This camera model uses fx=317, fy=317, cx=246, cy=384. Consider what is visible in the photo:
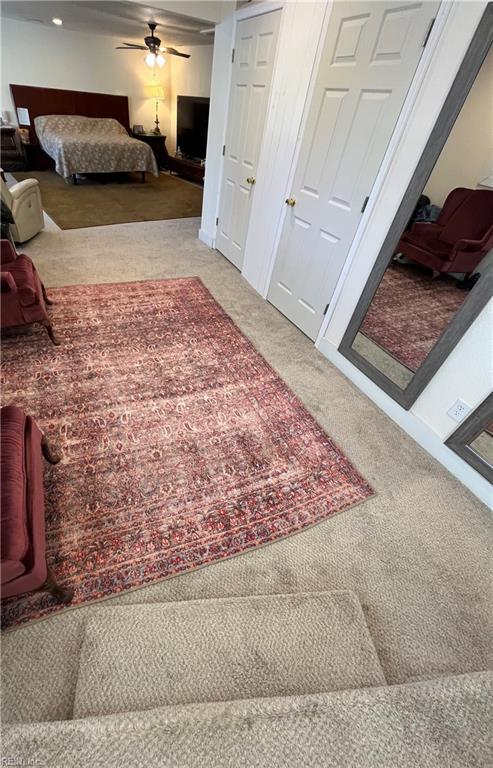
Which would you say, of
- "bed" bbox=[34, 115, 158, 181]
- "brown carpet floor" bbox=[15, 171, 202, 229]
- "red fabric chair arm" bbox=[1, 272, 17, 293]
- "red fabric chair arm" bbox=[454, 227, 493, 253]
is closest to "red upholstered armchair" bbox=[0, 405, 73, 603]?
"red fabric chair arm" bbox=[1, 272, 17, 293]

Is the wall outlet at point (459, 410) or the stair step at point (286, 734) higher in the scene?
the wall outlet at point (459, 410)

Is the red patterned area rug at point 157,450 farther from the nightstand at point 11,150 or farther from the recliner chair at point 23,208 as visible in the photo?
the nightstand at point 11,150

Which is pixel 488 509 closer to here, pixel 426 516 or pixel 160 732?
pixel 426 516

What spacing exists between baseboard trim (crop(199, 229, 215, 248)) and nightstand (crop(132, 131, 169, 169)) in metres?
4.22

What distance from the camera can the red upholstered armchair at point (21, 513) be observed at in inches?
36.7

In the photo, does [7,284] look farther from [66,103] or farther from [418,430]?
[66,103]

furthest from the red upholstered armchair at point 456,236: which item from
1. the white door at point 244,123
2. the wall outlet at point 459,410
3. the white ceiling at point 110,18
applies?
the white ceiling at point 110,18

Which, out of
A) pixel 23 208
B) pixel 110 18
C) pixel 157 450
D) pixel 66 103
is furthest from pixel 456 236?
pixel 66 103

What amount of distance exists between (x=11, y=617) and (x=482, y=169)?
2895 millimetres

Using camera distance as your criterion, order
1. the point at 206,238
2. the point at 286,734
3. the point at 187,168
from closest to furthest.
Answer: the point at 286,734
the point at 206,238
the point at 187,168

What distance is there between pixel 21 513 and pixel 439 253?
2.45 meters

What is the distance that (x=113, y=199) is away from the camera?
4.88m

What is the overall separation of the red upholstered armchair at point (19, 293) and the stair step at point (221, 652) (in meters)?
1.75

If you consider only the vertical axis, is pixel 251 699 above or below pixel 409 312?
below
